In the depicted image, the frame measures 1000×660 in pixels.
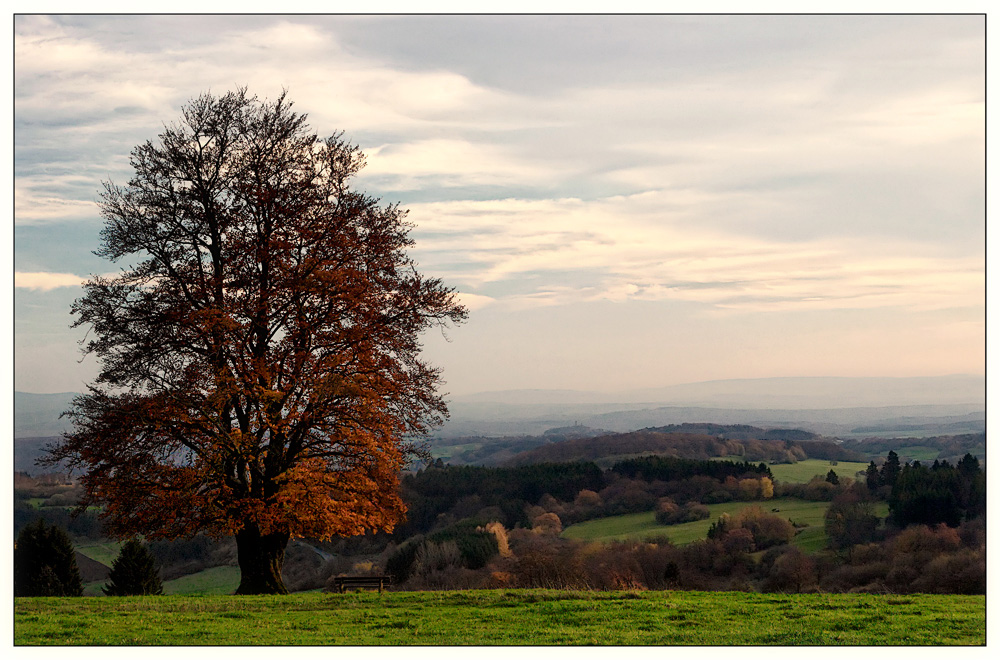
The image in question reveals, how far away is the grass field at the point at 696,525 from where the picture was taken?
233ft

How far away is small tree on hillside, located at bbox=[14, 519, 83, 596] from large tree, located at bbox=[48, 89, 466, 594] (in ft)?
112

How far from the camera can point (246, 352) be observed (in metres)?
19.9

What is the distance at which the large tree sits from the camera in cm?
1956

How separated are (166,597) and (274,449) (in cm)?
469

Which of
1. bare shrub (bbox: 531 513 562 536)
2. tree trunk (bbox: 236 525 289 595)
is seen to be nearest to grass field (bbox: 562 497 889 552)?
bare shrub (bbox: 531 513 562 536)

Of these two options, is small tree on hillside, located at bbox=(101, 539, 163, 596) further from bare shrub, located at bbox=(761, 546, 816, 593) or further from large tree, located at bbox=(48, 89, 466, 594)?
bare shrub, located at bbox=(761, 546, 816, 593)

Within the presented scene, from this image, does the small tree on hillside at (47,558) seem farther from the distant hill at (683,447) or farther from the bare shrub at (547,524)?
the distant hill at (683,447)

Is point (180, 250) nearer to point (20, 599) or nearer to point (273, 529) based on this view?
point (273, 529)

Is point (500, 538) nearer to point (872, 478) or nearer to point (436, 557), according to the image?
point (436, 557)

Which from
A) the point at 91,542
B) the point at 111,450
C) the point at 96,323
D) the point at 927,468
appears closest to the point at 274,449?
the point at 111,450

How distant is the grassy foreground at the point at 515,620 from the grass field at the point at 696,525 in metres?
53.4

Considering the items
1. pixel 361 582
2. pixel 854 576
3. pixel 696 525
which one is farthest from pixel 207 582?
pixel 361 582

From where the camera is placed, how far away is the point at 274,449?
20.7 metres

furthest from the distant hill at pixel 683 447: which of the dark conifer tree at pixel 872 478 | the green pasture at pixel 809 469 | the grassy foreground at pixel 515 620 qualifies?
the grassy foreground at pixel 515 620
